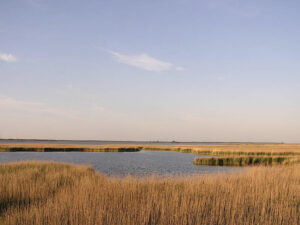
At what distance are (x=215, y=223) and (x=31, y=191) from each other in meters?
5.99

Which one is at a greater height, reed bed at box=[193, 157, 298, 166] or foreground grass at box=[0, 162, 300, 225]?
foreground grass at box=[0, 162, 300, 225]

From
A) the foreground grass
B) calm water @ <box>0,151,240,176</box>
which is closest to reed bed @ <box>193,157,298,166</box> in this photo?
calm water @ <box>0,151,240,176</box>

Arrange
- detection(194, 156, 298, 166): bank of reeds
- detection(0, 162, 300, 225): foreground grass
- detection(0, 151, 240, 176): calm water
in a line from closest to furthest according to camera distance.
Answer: detection(0, 162, 300, 225): foreground grass → detection(0, 151, 240, 176): calm water → detection(194, 156, 298, 166): bank of reeds

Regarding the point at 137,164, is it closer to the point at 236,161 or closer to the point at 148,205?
the point at 236,161

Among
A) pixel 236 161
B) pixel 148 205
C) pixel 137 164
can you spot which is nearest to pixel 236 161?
pixel 236 161

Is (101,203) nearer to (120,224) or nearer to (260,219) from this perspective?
(120,224)

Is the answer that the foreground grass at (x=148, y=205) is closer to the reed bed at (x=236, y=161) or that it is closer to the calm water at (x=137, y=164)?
the calm water at (x=137, y=164)

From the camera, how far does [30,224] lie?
4.77 meters

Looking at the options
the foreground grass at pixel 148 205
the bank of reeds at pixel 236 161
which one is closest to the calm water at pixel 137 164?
the bank of reeds at pixel 236 161

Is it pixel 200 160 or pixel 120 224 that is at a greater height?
pixel 120 224

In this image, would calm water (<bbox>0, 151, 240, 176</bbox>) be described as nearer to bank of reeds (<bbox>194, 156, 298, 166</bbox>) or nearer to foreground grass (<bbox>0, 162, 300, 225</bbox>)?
bank of reeds (<bbox>194, 156, 298, 166</bbox>)

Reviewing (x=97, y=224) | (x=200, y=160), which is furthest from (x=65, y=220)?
(x=200, y=160)

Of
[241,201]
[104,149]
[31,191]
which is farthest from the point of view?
[104,149]

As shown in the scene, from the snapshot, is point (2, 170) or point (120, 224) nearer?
point (120, 224)
